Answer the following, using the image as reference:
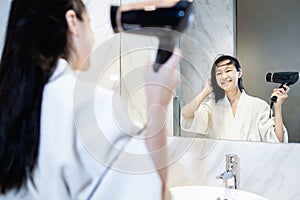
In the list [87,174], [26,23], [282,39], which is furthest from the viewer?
[26,23]

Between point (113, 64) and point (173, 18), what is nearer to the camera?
point (173, 18)

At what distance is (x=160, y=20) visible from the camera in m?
1.08

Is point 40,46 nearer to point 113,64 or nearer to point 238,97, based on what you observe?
point 113,64

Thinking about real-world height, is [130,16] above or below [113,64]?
above

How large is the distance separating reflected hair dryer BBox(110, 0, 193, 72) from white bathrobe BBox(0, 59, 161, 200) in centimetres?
26

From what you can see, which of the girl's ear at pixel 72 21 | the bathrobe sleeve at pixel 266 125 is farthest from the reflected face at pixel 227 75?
the girl's ear at pixel 72 21

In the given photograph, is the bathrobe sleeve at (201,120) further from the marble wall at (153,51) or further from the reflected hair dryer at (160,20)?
the reflected hair dryer at (160,20)

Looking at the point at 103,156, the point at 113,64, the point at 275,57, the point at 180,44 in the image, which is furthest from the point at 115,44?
the point at 275,57

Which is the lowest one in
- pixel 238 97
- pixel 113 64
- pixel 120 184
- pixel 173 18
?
pixel 120 184

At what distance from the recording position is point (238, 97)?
3.58ft

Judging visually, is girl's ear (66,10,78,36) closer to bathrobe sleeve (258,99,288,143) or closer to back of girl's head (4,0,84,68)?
back of girl's head (4,0,84,68)

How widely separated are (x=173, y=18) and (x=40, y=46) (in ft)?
1.62

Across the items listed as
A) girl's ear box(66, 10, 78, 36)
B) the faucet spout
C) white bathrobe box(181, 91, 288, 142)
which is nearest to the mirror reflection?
white bathrobe box(181, 91, 288, 142)

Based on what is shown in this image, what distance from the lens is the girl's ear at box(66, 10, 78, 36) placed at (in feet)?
3.95
